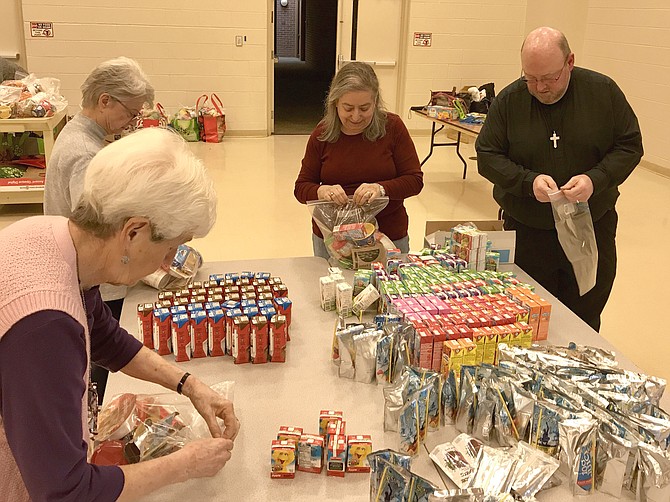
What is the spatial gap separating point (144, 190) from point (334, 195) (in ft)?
5.42

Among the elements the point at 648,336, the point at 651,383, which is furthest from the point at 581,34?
the point at 651,383

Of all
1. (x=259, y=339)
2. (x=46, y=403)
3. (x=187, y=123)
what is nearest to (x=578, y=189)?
(x=259, y=339)

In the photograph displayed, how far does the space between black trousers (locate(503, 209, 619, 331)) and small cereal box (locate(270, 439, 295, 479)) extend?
1935mm

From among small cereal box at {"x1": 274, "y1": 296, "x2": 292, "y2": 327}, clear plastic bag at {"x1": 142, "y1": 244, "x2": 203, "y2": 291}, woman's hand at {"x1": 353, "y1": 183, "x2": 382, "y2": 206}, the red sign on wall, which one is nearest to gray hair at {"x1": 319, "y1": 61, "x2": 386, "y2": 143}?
woman's hand at {"x1": 353, "y1": 183, "x2": 382, "y2": 206}

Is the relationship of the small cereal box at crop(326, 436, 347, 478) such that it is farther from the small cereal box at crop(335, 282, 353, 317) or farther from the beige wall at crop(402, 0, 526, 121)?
the beige wall at crop(402, 0, 526, 121)

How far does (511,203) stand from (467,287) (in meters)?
0.93

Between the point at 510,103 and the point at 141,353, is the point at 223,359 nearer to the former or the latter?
the point at 141,353

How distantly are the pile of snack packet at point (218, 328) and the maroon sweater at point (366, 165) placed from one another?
991 millimetres

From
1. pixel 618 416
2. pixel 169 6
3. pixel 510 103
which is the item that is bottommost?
pixel 618 416

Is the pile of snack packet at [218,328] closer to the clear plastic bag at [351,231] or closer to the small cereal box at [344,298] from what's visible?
the small cereal box at [344,298]

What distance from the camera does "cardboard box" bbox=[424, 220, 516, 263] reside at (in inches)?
112

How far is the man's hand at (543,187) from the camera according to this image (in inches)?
109

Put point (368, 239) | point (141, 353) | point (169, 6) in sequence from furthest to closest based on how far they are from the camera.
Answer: point (169, 6)
point (368, 239)
point (141, 353)

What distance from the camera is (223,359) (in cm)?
219
